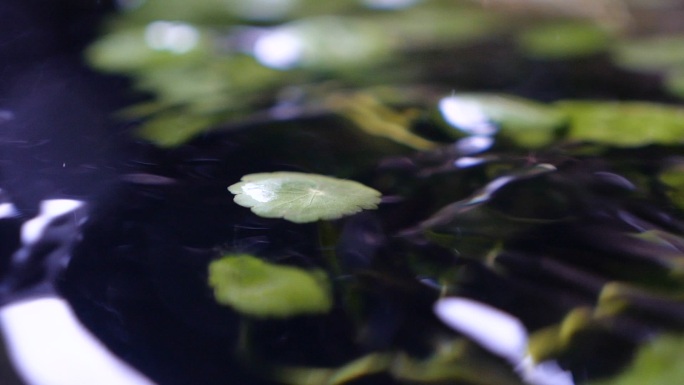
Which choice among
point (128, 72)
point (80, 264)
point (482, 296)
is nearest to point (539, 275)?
point (482, 296)

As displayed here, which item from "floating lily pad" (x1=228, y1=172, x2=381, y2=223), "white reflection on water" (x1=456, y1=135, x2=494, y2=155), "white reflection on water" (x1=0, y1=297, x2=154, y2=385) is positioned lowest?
"white reflection on water" (x1=456, y1=135, x2=494, y2=155)

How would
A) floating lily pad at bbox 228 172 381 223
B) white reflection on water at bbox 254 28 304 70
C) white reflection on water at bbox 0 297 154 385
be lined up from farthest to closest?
1. white reflection on water at bbox 254 28 304 70
2. floating lily pad at bbox 228 172 381 223
3. white reflection on water at bbox 0 297 154 385

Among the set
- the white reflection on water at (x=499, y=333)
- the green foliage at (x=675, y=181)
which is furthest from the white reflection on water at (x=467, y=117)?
the white reflection on water at (x=499, y=333)

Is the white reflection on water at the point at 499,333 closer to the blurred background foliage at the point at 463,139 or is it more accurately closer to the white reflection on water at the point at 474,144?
the blurred background foliage at the point at 463,139

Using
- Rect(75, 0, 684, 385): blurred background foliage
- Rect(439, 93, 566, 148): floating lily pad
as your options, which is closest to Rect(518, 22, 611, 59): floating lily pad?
Rect(75, 0, 684, 385): blurred background foliage

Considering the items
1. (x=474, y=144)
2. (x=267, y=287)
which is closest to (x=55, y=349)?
(x=267, y=287)

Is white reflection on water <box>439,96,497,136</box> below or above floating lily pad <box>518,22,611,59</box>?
below

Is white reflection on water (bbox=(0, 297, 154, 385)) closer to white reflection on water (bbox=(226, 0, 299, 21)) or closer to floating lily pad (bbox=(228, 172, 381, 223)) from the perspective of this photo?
floating lily pad (bbox=(228, 172, 381, 223))

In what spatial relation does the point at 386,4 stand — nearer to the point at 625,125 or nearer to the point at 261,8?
the point at 261,8
